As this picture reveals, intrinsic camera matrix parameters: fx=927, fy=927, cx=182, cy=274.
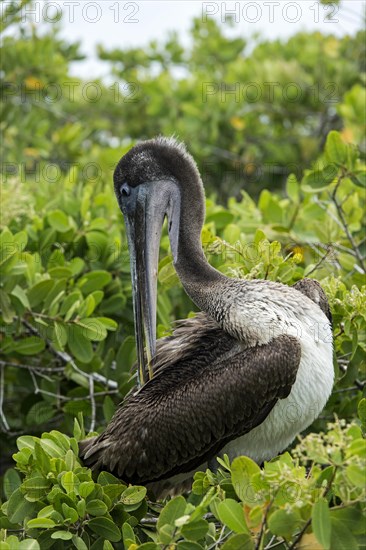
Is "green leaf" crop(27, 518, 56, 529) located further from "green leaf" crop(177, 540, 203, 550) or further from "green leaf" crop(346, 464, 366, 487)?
"green leaf" crop(346, 464, 366, 487)

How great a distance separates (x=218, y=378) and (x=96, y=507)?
101cm

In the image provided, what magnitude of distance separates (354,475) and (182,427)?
178cm

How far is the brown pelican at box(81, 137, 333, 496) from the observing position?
4781mm

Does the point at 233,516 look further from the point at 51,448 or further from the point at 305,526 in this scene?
the point at 51,448

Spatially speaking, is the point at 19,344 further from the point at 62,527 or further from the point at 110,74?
the point at 110,74

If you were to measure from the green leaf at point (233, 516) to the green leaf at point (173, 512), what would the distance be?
0.22 metres

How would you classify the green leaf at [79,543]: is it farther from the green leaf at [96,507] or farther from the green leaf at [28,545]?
the green leaf at [28,545]

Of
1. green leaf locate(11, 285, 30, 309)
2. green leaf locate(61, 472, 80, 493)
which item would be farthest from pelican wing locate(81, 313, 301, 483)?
green leaf locate(11, 285, 30, 309)

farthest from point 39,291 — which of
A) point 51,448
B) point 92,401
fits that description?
point 51,448

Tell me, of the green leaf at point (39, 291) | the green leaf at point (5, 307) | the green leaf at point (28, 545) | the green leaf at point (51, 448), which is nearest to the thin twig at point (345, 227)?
the green leaf at point (39, 291)

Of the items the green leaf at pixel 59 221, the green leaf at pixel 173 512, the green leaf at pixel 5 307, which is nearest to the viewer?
the green leaf at pixel 173 512

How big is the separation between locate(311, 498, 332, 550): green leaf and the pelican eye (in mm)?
2699

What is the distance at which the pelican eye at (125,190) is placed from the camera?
5.45 m

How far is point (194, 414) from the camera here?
189 inches
